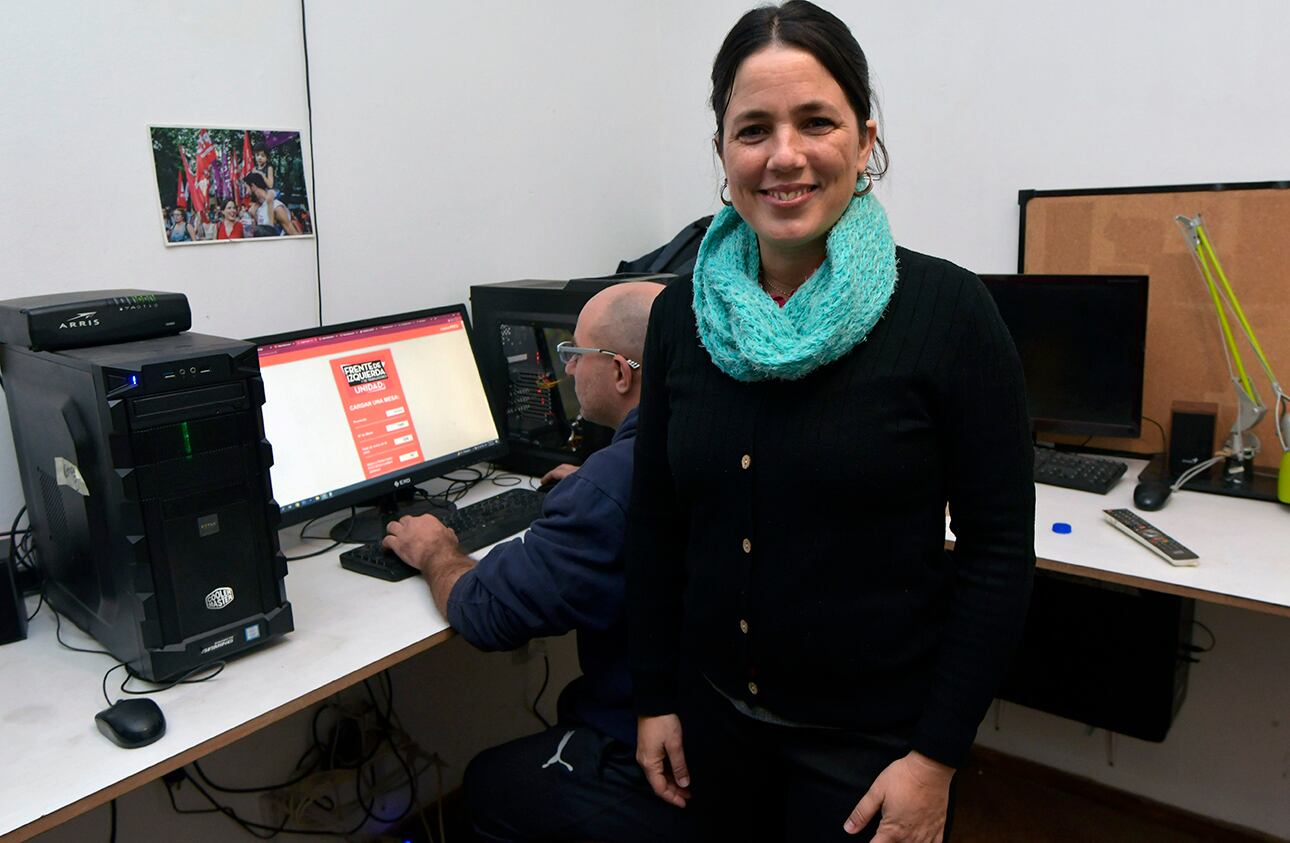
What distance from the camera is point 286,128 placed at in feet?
6.39

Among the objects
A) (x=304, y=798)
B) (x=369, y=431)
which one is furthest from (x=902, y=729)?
(x=304, y=798)

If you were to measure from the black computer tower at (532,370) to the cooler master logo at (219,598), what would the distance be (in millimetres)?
878

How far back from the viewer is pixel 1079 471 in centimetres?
209

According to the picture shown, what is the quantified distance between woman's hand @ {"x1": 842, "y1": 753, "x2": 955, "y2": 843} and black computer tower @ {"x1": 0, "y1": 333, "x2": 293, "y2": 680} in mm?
853

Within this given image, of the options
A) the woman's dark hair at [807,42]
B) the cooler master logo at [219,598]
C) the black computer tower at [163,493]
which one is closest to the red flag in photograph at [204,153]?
the black computer tower at [163,493]

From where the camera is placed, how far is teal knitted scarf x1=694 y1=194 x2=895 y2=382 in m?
1.04

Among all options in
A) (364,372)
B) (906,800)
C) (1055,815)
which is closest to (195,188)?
(364,372)

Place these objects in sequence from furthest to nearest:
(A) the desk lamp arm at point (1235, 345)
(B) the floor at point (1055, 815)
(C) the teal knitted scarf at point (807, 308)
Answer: (B) the floor at point (1055, 815) → (A) the desk lamp arm at point (1235, 345) → (C) the teal knitted scarf at point (807, 308)

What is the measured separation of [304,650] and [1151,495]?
5.11 feet

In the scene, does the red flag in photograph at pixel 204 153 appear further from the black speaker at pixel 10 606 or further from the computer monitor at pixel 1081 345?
the computer monitor at pixel 1081 345

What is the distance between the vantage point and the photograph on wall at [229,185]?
178 cm

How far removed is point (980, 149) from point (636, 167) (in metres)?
0.96

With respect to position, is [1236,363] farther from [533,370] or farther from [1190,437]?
[533,370]

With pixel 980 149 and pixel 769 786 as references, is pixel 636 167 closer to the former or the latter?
pixel 980 149
